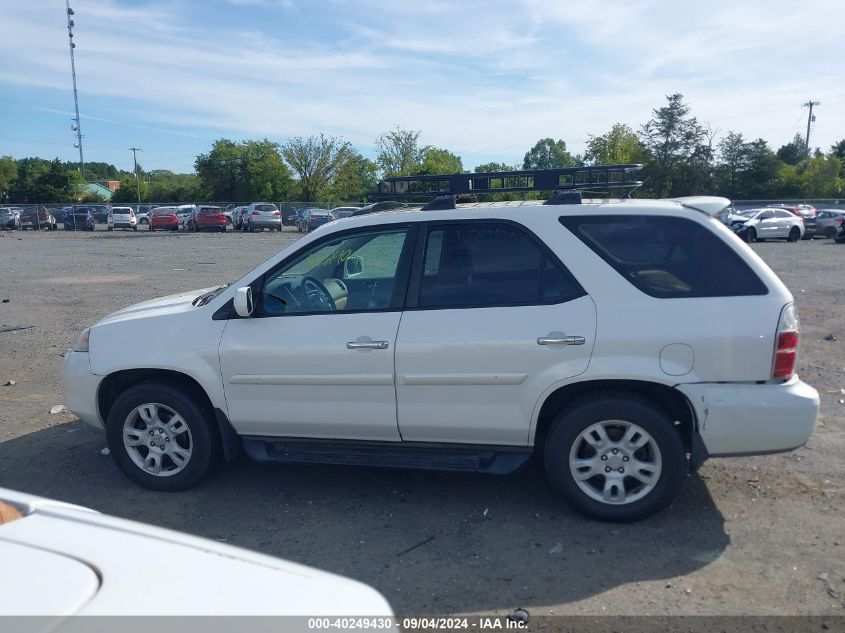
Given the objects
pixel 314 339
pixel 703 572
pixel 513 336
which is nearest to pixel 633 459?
pixel 703 572

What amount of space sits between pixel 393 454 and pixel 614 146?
65457 mm

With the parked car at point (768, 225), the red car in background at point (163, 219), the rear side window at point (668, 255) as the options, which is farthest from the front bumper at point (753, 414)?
the red car in background at point (163, 219)

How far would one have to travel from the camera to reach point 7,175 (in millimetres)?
82438

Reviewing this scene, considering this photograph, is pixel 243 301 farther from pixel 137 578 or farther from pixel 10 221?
pixel 10 221

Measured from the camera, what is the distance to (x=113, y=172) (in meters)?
173

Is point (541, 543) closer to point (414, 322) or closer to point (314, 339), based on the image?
point (414, 322)

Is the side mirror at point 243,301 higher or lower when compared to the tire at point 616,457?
higher

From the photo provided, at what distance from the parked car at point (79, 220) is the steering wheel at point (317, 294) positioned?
5240 centimetres

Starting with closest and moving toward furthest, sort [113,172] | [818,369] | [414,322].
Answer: [414,322] < [818,369] < [113,172]

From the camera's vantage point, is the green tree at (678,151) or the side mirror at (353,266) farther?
the green tree at (678,151)

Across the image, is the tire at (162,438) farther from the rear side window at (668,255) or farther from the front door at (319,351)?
the rear side window at (668,255)

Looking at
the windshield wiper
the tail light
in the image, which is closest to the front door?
the windshield wiper

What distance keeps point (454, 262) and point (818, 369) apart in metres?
5.38

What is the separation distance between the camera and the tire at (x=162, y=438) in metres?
5.00
